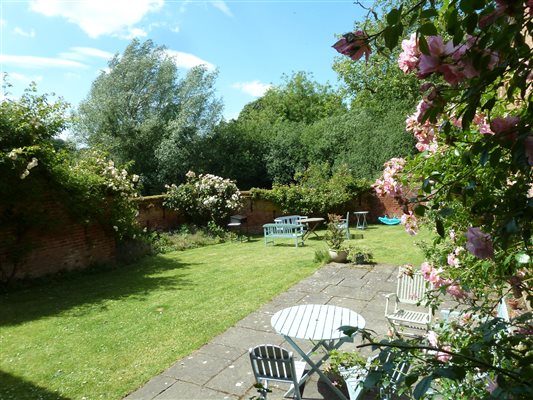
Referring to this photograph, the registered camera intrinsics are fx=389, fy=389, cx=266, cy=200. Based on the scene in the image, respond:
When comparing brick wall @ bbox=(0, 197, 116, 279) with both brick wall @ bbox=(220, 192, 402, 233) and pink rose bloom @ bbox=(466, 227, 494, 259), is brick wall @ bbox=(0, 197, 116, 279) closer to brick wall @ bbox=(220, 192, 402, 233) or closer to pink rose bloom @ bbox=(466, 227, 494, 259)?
brick wall @ bbox=(220, 192, 402, 233)

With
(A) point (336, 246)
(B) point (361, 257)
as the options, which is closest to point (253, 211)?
(A) point (336, 246)

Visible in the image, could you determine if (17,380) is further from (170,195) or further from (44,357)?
(170,195)

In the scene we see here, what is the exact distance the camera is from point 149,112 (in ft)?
79.4

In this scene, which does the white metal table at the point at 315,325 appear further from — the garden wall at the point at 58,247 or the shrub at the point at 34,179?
the shrub at the point at 34,179

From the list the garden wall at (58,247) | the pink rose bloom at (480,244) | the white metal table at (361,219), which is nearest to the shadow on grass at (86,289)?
the garden wall at (58,247)

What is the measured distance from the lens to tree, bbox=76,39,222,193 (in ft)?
74.9

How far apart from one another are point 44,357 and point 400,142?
16.6 m

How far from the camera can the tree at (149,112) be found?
22.8 meters

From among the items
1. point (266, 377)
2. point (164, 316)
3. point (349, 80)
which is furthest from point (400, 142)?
point (266, 377)

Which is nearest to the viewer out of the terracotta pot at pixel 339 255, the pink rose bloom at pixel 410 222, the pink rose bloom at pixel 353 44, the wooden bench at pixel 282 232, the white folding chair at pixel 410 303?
the pink rose bloom at pixel 353 44

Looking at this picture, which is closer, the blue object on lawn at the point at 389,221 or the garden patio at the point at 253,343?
the garden patio at the point at 253,343

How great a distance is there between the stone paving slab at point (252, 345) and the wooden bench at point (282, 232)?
13.4ft

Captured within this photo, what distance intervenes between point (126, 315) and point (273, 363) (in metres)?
4.02

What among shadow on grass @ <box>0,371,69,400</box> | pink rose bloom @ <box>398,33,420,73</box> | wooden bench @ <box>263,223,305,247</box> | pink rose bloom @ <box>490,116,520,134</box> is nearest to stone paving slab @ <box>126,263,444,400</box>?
shadow on grass @ <box>0,371,69,400</box>
